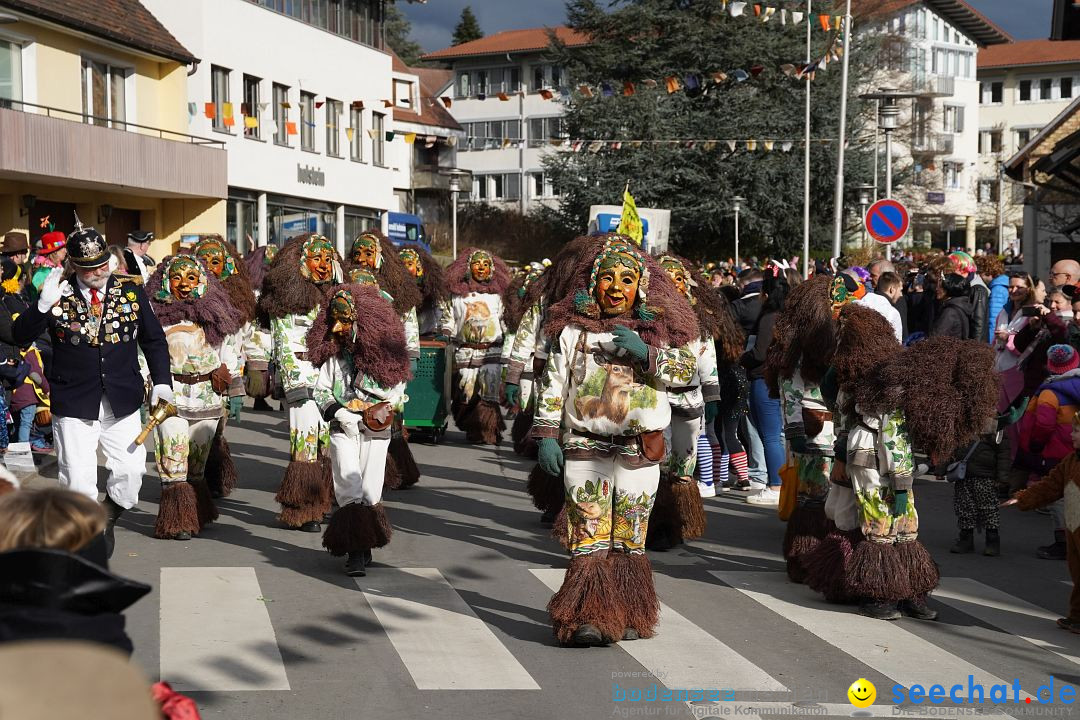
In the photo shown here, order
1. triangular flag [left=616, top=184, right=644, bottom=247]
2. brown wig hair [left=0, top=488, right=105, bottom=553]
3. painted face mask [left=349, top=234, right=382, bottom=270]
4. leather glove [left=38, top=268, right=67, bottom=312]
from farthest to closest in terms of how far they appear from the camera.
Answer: triangular flag [left=616, top=184, right=644, bottom=247] < painted face mask [left=349, top=234, right=382, bottom=270] < leather glove [left=38, top=268, right=67, bottom=312] < brown wig hair [left=0, top=488, right=105, bottom=553]

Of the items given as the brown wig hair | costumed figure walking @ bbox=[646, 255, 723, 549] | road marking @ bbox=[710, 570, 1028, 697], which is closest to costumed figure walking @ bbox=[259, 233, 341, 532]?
costumed figure walking @ bbox=[646, 255, 723, 549]

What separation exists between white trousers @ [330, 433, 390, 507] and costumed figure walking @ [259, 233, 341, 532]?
4.82 ft

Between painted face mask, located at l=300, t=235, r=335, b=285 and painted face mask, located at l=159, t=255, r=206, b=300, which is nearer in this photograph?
painted face mask, located at l=159, t=255, r=206, b=300

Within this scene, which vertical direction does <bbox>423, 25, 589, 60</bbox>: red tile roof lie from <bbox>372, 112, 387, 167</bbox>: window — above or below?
above

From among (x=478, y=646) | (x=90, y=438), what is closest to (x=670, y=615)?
(x=478, y=646)

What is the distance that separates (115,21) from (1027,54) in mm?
71694

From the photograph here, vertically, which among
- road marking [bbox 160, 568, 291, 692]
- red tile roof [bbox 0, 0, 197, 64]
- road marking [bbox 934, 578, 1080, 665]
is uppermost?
red tile roof [bbox 0, 0, 197, 64]

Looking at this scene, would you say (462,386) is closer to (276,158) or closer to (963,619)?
(963,619)

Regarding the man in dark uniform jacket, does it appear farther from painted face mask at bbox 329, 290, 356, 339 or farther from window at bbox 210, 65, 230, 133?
window at bbox 210, 65, 230, 133

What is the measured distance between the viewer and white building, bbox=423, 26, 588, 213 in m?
79.7

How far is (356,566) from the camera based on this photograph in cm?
879

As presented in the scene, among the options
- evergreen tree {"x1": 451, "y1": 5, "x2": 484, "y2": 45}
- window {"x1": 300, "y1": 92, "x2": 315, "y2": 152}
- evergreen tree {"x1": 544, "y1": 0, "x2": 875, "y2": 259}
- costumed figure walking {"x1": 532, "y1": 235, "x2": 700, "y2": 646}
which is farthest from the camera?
evergreen tree {"x1": 451, "y1": 5, "x2": 484, "y2": 45}

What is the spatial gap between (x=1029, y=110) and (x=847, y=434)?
289 feet

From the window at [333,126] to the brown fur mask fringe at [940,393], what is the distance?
119 feet
